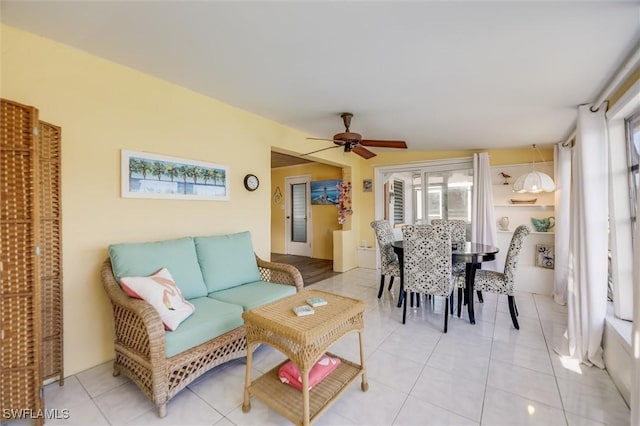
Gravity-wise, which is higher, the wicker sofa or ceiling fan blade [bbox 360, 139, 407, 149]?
ceiling fan blade [bbox 360, 139, 407, 149]

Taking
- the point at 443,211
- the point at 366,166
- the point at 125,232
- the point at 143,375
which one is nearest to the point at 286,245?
the point at 366,166

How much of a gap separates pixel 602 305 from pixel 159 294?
10.6 feet

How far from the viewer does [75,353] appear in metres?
1.98

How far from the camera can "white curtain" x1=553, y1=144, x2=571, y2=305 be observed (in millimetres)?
3504

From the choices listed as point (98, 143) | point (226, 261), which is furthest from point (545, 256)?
point (98, 143)

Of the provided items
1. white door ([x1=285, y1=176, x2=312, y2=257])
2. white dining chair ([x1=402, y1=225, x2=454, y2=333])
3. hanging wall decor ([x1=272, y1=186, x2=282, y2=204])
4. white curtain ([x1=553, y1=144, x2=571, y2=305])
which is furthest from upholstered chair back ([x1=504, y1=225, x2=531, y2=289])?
hanging wall decor ([x1=272, y1=186, x2=282, y2=204])

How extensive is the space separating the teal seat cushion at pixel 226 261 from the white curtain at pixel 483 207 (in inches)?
145

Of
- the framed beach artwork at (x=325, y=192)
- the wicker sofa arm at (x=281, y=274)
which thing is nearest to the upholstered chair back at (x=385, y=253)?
the wicker sofa arm at (x=281, y=274)

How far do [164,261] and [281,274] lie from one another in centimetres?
104

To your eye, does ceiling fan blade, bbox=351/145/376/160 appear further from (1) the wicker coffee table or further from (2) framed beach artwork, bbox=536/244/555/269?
(2) framed beach artwork, bbox=536/244/555/269

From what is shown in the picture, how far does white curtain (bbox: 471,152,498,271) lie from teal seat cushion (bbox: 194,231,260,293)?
3.69m

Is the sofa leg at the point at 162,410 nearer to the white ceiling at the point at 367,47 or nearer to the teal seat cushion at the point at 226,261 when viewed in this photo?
the teal seat cushion at the point at 226,261

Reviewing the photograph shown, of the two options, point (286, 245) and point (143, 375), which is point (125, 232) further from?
point (286, 245)

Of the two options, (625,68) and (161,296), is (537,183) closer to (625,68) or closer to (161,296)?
(625,68)
